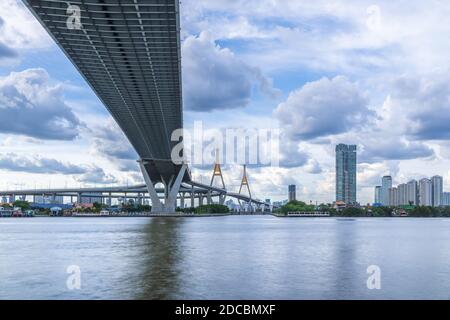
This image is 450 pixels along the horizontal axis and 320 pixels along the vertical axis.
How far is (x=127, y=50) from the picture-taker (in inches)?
1610

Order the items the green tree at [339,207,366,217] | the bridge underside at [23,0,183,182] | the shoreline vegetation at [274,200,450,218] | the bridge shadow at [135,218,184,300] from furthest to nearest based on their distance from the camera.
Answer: the green tree at [339,207,366,217]
the shoreline vegetation at [274,200,450,218]
the bridge underside at [23,0,183,182]
the bridge shadow at [135,218,184,300]

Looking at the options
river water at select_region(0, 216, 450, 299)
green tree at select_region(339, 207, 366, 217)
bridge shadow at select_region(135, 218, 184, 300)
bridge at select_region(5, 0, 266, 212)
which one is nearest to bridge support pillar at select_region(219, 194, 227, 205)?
green tree at select_region(339, 207, 366, 217)

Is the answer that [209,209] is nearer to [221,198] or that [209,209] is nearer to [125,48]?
[221,198]

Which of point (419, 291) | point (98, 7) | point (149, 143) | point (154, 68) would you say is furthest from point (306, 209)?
point (419, 291)

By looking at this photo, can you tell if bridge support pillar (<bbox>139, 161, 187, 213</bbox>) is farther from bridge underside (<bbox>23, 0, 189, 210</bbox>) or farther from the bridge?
bridge underside (<bbox>23, 0, 189, 210</bbox>)

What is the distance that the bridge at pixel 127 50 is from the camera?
32.4 meters

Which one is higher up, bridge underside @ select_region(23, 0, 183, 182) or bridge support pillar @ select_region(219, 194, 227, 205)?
bridge underside @ select_region(23, 0, 183, 182)

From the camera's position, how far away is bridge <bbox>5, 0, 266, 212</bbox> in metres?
32.4

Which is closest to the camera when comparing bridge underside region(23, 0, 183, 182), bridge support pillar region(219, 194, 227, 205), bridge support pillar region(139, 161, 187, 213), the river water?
the river water

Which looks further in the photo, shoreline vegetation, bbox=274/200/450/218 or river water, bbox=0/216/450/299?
shoreline vegetation, bbox=274/200/450/218

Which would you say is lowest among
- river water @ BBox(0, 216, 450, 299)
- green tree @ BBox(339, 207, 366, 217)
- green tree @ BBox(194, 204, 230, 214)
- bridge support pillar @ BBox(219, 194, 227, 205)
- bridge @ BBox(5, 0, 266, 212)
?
green tree @ BBox(339, 207, 366, 217)
